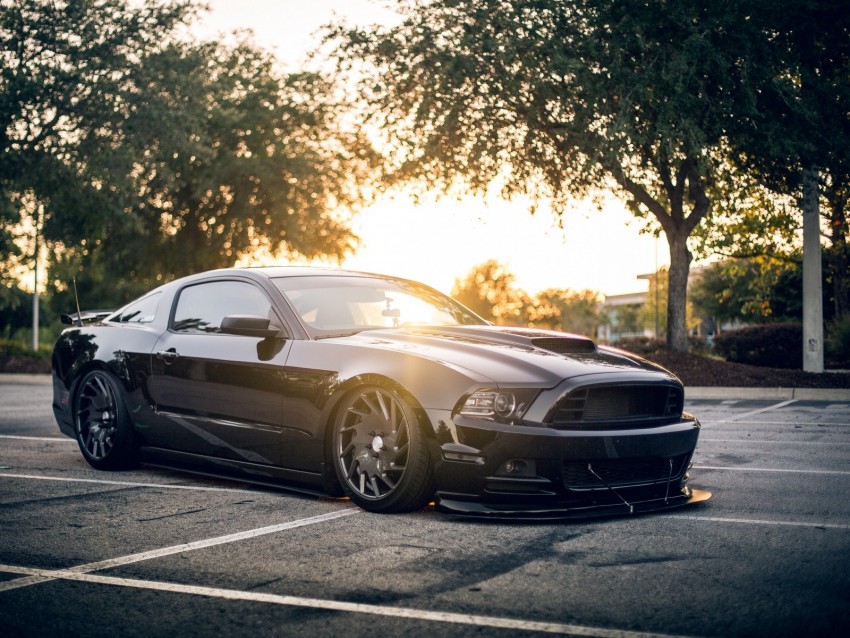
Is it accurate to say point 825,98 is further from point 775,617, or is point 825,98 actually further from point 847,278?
point 775,617

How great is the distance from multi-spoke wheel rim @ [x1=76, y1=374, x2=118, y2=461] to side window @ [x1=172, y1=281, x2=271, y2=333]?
2.74ft

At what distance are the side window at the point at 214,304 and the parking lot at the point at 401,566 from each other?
1.15m

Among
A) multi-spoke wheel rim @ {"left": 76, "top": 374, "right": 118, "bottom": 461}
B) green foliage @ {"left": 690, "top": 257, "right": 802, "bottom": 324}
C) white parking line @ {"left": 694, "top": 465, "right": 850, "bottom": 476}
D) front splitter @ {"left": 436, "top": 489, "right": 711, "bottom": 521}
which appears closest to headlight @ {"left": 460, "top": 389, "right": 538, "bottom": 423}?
front splitter @ {"left": 436, "top": 489, "right": 711, "bottom": 521}

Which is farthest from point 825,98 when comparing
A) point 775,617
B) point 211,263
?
point 211,263

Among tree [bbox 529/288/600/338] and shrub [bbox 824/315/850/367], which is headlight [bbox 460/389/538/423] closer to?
shrub [bbox 824/315/850/367]

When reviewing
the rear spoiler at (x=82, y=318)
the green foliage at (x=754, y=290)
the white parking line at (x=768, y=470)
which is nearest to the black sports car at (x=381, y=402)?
the rear spoiler at (x=82, y=318)

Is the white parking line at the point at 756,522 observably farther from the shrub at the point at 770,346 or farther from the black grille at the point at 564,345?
the shrub at the point at 770,346

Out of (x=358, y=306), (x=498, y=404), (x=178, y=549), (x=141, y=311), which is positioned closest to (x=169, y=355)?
(x=141, y=311)

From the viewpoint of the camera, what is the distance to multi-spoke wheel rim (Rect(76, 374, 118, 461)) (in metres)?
7.20

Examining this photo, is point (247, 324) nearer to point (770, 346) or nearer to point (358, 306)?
point (358, 306)

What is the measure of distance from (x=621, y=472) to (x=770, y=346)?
24294 millimetres

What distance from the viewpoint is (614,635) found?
3.17 metres

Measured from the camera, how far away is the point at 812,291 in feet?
62.5

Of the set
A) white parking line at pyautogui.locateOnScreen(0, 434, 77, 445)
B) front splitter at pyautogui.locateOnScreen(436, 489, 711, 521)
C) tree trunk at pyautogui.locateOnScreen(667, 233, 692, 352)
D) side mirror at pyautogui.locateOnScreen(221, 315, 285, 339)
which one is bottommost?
→ white parking line at pyautogui.locateOnScreen(0, 434, 77, 445)
